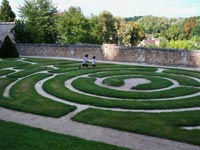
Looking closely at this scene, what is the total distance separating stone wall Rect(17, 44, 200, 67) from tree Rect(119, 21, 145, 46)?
116ft

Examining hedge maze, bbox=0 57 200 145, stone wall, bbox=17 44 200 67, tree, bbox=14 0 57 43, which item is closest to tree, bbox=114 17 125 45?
tree, bbox=14 0 57 43

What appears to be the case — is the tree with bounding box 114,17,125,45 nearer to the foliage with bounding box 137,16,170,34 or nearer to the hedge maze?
the hedge maze

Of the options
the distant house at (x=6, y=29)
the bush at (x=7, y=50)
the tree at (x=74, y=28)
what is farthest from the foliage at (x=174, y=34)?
the bush at (x=7, y=50)

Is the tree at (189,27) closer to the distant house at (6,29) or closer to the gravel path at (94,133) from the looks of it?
the distant house at (6,29)

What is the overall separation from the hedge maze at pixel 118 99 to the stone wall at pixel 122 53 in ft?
20.0

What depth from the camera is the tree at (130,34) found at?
240 feet

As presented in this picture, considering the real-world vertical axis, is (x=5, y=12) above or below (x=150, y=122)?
above

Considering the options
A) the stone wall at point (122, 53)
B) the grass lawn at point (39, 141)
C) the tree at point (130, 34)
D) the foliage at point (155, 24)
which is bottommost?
the grass lawn at point (39, 141)

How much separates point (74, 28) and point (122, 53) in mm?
23552

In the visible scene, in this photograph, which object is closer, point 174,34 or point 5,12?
point 5,12

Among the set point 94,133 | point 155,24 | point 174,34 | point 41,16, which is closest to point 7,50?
point 41,16

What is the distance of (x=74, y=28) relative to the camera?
2224 inches

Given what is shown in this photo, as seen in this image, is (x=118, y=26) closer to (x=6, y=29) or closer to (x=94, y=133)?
(x=6, y=29)

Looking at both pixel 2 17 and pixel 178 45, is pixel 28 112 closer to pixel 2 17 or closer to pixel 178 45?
pixel 2 17
